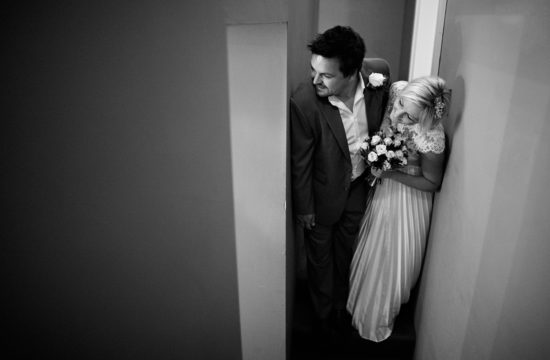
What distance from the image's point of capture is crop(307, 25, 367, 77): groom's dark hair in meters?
1.87

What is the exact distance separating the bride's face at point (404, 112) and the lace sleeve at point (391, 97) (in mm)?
114

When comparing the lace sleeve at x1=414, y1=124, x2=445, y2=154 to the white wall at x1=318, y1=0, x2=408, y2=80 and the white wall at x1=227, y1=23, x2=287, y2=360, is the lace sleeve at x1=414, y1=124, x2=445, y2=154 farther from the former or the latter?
the white wall at x1=318, y1=0, x2=408, y2=80

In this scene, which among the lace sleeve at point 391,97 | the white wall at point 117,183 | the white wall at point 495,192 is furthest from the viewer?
the lace sleeve at point 391,97

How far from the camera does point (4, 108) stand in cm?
149

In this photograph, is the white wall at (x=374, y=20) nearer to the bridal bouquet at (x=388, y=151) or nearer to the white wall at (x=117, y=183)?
the bridal bouquet at (x=388, y=151)

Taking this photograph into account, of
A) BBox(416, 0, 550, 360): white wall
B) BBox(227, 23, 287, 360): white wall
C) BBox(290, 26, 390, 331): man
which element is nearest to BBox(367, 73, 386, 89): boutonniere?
BBox(290, 26, 390, 331): man

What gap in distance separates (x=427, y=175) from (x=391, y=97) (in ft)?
1.54

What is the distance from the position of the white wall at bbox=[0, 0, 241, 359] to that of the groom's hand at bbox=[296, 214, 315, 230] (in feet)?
1.76

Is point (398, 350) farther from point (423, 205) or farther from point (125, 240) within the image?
point (125, 240)

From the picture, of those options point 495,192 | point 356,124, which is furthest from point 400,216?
point 495,192

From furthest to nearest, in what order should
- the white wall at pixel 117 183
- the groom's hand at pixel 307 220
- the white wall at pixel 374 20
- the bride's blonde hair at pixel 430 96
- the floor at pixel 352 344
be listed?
the white wall at pixel 374 20
the floor at pixel 352 344
the groom's hand at pixel 307 220
the bride's blonde hair at pixel 430 96
the white wall at pixel 117 183

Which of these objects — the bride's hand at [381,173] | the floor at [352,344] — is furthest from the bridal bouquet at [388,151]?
the floor at [352,344]

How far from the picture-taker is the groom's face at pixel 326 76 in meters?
1.89

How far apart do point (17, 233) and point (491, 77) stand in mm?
2016
